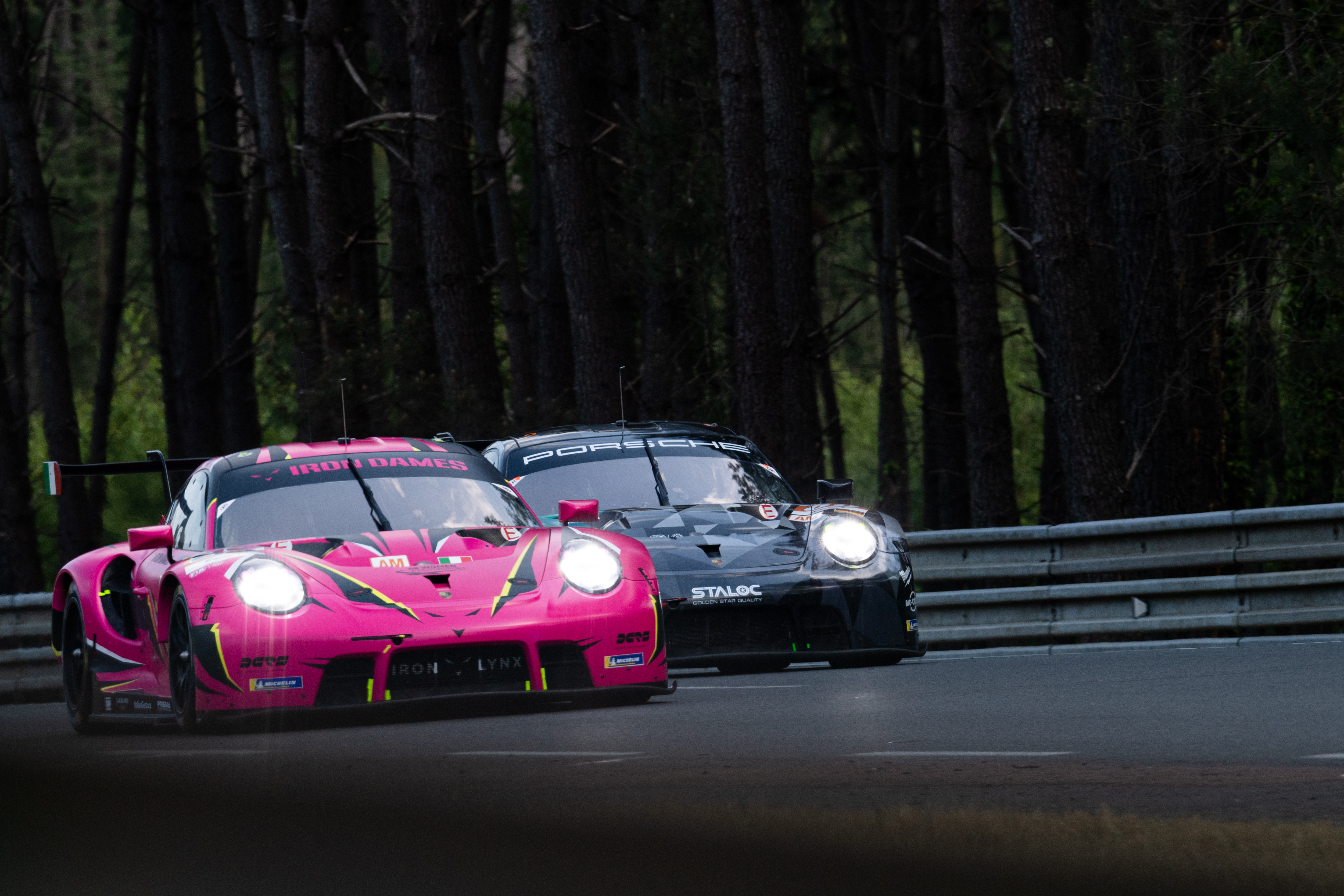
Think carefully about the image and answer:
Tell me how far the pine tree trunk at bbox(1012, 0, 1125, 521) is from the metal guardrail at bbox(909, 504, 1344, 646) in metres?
2.22

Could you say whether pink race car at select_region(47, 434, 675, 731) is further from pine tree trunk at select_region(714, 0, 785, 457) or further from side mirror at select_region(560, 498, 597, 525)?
pine tree trunk at select_region(714, 0, 785, 457)

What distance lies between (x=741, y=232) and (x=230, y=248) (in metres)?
13.2

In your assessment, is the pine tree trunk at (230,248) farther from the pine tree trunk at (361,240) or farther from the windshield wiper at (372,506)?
the windshield wiper at (372,506)

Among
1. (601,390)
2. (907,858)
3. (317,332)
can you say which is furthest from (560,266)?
(907,858)

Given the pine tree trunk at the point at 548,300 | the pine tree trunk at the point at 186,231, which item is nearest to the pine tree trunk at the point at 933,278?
the pine tree trunk at the point at 548,300

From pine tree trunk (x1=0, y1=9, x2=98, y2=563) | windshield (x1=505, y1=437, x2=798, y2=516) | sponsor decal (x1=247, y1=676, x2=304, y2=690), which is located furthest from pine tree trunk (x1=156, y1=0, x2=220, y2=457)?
sponsor decal (x1=247, y1=676, x2=304, y2=690)

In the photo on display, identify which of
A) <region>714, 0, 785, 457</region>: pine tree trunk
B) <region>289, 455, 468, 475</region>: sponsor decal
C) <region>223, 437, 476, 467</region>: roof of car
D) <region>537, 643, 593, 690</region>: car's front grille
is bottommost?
<region>537, 643, 593, 690</region>: car's front grille

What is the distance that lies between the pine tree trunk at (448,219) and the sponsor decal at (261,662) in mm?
12839

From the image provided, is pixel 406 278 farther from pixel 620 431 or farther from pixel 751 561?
pixel 751 561

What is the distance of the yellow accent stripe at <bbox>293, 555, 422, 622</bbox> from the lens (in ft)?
26.7

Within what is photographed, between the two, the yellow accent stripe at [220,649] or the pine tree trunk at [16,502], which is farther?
the pine tree trunk at [16,502]

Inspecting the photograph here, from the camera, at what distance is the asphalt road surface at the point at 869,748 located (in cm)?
572

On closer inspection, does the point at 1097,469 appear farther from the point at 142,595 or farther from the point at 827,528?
the point at 142,595

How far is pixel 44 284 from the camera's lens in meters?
28.2
